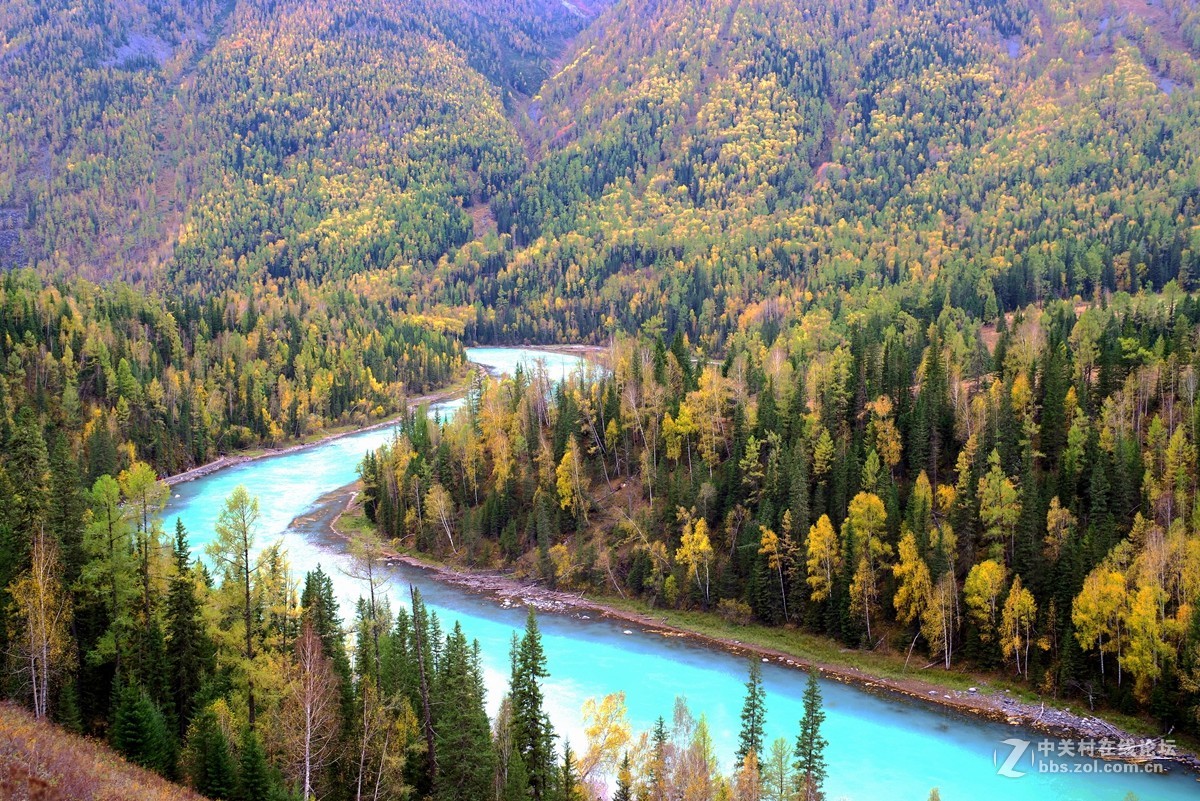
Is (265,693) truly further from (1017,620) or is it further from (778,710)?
(1017,620)

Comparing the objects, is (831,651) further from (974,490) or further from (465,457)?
(465,457)

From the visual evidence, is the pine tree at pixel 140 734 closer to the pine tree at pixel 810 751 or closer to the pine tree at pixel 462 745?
the pine tree at pixel 462 745

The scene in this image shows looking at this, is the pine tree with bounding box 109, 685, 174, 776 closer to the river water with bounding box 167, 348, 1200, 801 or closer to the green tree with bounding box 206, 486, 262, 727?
the green tree with bounding box 206, 486, 262, 727

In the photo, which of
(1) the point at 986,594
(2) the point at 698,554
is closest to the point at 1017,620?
(1) the point at 986,594

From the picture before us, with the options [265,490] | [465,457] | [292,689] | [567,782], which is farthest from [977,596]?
[265,490]

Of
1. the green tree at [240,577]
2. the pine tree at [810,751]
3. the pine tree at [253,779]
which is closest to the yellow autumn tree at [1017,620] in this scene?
the pine tree at [810,751]

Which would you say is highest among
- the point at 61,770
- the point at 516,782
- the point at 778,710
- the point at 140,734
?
the point at 61,770

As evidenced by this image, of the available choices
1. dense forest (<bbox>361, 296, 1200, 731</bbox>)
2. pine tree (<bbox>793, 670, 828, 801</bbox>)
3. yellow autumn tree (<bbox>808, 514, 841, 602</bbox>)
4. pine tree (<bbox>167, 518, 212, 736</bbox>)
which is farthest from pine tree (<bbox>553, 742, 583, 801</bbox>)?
dense forest (<bbox>361, 296, 1200, 731</bbox>)
